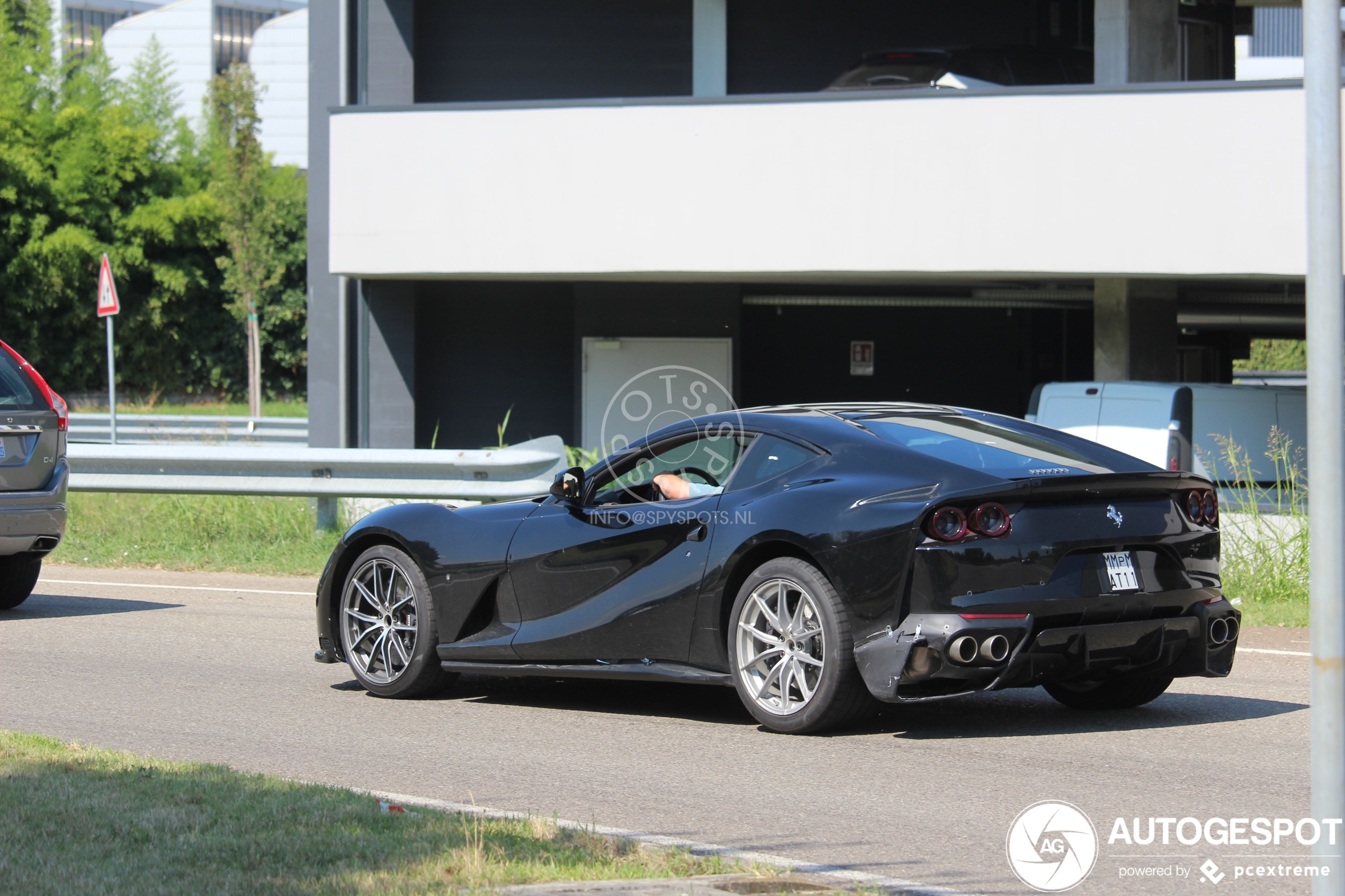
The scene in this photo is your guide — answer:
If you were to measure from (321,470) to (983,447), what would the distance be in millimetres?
7901

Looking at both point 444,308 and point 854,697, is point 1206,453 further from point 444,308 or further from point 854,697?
point 444,308

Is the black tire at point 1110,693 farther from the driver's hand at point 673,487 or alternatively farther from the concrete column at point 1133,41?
the concrete column at point 1133,41

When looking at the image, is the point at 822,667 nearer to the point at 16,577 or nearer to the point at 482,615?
the point at 482,615

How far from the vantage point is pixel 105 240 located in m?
40.6

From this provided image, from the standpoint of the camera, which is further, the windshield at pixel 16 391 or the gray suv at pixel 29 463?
the windshield at pixel 16 391

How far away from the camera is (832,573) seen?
604cm

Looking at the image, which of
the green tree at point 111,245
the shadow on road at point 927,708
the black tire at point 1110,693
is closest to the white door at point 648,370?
the shadow on road at point 927,708

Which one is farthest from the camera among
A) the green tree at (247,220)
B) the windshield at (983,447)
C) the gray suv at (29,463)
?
the green tree at (247,220)

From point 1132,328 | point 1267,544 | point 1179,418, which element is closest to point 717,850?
point 1267,544

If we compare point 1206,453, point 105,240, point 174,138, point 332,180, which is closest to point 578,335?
point 332,180

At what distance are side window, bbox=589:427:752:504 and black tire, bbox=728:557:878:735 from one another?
63 centimetres

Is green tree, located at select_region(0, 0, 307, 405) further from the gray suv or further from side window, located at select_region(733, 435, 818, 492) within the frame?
side window, located at select_region(733, 435, 818, 492)

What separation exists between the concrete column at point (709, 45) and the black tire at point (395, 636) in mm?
11457

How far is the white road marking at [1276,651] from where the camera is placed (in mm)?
8836
